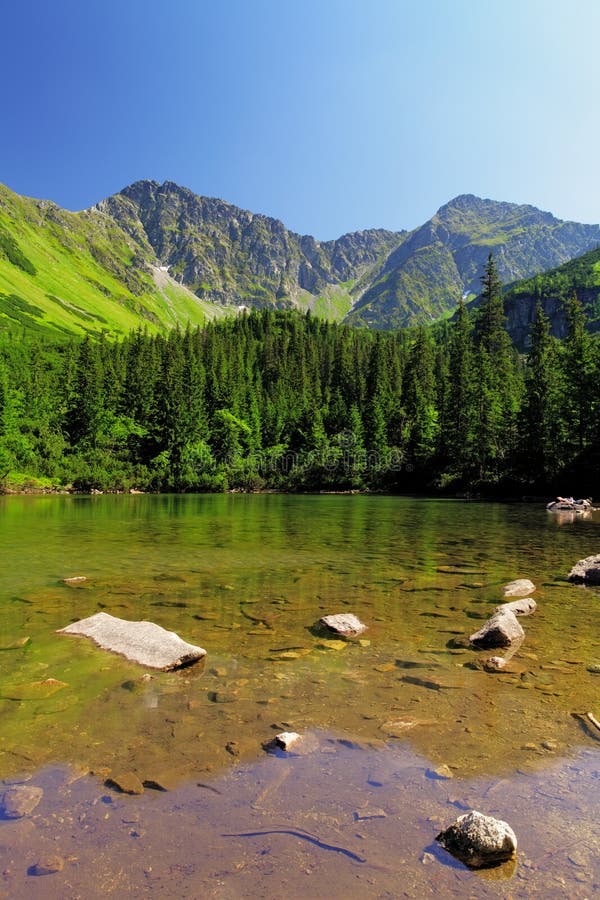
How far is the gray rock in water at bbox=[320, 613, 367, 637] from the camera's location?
10641mm

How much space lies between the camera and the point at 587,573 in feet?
52.2

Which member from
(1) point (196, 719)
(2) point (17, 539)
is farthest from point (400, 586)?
(2) point (17, 539)

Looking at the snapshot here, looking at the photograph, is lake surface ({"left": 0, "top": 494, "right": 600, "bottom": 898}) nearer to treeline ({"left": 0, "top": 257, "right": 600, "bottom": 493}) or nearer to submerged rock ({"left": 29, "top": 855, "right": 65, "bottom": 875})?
submerged rock ({"left": 29, "top": 855, "right": 65, "bottom": 875})

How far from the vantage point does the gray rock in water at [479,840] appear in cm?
421

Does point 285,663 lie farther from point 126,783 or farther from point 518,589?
point 518,589

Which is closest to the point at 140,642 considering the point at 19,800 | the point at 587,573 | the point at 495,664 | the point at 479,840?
the point at 19,800

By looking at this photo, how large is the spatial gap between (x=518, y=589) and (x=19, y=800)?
12.5 m

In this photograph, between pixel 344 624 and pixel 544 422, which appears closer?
pixel 344 624

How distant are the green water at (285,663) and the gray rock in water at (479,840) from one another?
1.34 m

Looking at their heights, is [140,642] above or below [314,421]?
below

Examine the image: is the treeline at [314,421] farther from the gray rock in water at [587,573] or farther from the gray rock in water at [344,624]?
the gray rock in water at [344,624]

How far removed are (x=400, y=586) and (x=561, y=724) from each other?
334 inches

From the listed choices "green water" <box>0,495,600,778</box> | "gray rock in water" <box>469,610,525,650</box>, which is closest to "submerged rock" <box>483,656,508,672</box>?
"green water" <box>0,495,600,778</box>

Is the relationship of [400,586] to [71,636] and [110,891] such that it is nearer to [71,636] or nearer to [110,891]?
[71,636]
